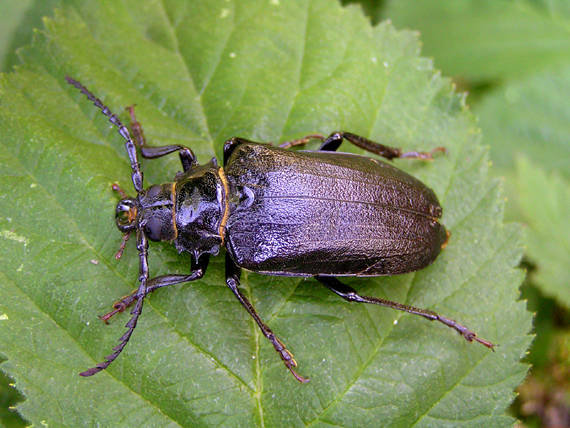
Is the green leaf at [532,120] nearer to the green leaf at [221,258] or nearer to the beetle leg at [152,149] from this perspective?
the green leaf at [221,258]

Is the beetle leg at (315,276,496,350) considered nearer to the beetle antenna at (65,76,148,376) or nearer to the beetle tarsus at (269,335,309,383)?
the beetle tarsus at (269,335,309,383)

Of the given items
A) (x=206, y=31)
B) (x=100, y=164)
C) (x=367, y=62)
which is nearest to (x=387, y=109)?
(x=367, y=62)

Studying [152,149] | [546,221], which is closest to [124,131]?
[152,149]

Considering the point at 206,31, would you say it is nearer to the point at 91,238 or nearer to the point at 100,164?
the point at 100,164

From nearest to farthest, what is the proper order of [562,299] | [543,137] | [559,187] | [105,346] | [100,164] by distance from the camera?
[105,346]
[100,164]
[562,299]
[559,187]
[543,137]

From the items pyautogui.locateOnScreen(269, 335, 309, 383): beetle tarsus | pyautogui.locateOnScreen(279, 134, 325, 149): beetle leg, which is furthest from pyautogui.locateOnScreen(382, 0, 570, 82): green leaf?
pyautogui.locateOnScreen(269, 335, 309, 383): beetle tarsus

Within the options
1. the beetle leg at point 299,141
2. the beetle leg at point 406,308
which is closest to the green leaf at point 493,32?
the beetle leg at point 299,141
